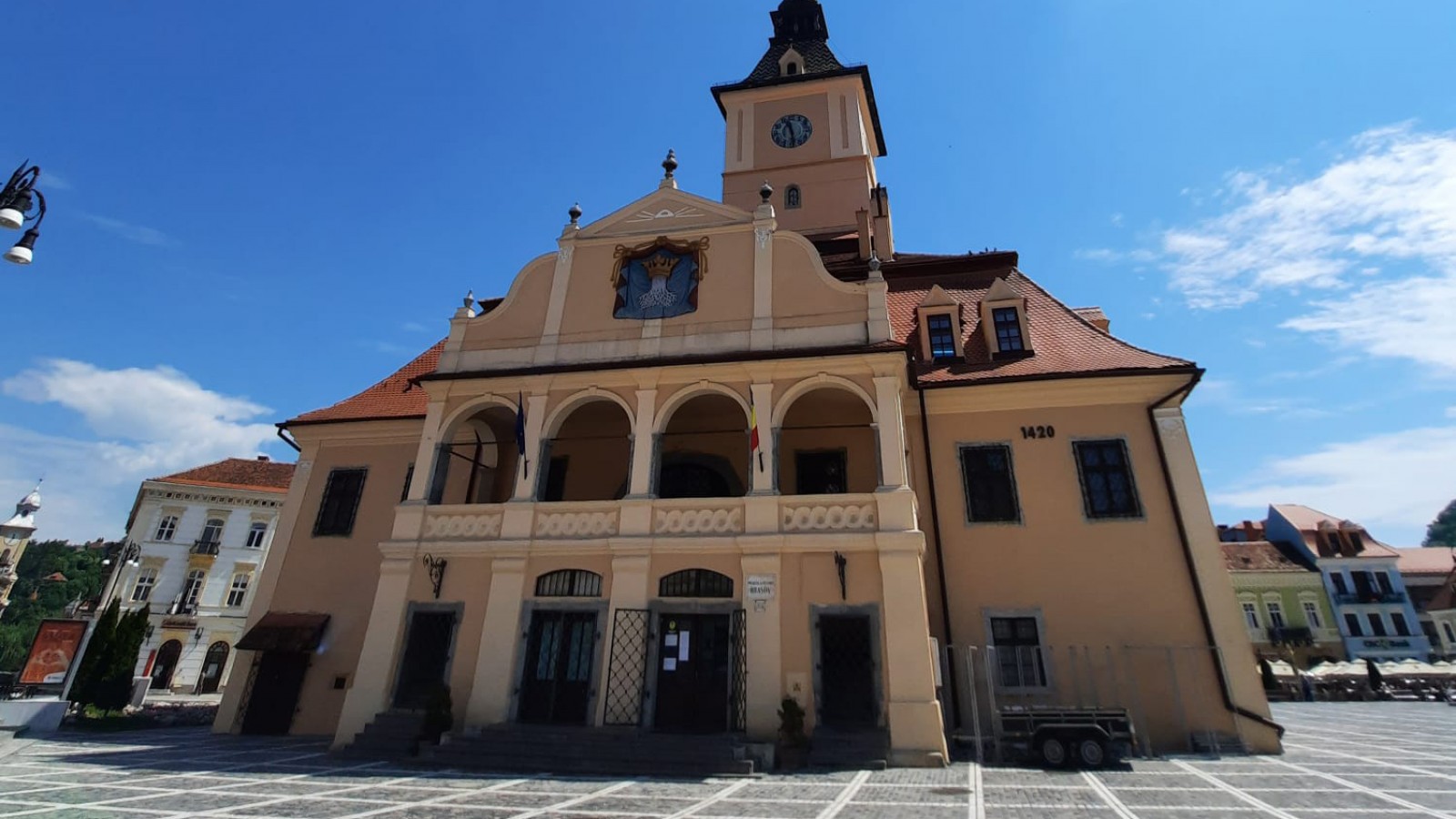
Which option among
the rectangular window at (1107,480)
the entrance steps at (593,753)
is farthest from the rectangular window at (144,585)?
the rectangular window at (1107,480)

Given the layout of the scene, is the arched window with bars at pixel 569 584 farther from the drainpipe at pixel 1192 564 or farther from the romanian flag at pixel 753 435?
the drainpipe at pixel 1192 564

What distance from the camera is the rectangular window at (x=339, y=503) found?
58.4 feet

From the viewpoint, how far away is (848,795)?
8766mm

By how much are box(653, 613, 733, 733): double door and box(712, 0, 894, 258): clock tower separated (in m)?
16.7

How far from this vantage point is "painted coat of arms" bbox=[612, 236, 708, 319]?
16.0 metres

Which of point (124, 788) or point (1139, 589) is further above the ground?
point (1139, 589)

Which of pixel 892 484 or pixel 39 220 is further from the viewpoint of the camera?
pixel 892 484

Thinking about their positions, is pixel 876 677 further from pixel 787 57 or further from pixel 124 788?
pixel 787 57

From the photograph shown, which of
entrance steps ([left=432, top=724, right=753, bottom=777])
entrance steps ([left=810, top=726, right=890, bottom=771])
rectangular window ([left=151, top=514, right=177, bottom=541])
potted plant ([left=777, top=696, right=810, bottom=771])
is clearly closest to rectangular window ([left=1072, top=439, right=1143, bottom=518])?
entrance steps ([left=810, top=726, right=890, bottom=771])

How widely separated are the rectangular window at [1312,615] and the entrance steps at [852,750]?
46.8 meters

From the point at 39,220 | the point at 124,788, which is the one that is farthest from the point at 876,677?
the point at 39,220

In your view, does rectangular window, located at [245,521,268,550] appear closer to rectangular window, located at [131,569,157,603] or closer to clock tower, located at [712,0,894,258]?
rectangular window, located at [131,569,157,603]

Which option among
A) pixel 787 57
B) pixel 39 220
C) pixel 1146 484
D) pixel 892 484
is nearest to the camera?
pixel 39 220

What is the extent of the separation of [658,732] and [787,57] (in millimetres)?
27970
